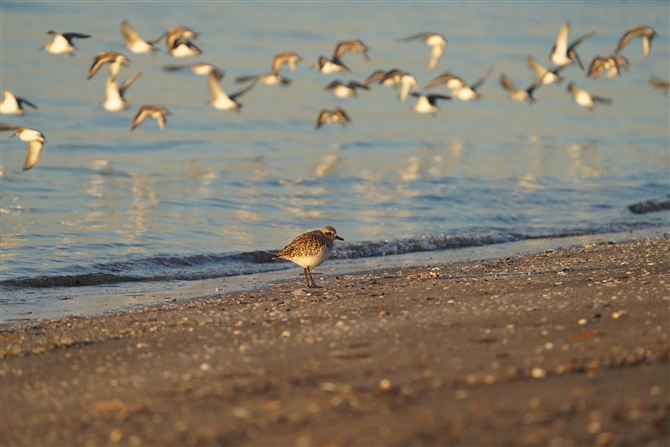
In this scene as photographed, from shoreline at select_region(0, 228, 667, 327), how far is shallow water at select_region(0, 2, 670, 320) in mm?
140

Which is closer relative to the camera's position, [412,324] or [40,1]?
[412,324]

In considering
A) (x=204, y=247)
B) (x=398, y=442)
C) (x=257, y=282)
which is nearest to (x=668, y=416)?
(x=398, y=442)

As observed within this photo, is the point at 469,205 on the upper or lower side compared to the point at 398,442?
upper

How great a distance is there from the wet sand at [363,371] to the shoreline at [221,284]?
755mm

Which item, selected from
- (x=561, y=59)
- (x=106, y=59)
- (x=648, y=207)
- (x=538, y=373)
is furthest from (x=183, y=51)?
(x=538, y=373)

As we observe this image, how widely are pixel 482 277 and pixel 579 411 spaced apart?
4209 mm

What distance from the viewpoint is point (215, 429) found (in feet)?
13.1

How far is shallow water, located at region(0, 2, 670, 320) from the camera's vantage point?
36.3 feet

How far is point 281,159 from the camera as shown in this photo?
1797cm

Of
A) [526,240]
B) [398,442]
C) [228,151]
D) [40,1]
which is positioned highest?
[40,1]

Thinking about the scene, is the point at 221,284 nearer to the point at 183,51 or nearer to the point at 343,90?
the point at 183,51

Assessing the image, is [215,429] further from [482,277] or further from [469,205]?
[469,205]

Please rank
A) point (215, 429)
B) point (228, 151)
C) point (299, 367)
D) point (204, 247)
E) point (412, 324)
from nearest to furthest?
point (215, 429) → point (299, 367) → point (412, 324) → point (204, 247) → point (228, 151)

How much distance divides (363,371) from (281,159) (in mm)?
13497
